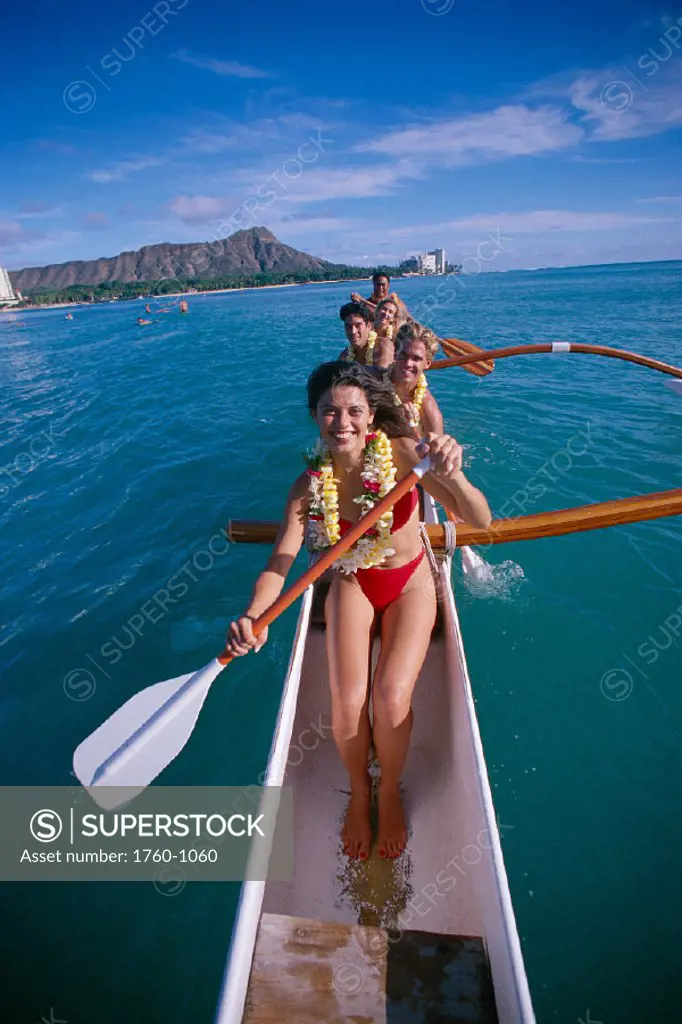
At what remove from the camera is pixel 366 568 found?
294 cm

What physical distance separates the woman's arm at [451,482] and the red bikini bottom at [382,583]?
0.52m

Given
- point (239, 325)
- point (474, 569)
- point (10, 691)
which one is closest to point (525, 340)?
point (474, 569)

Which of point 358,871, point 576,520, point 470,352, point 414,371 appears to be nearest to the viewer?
point 358,871

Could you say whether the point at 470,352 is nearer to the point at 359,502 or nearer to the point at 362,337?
the point at 362,337

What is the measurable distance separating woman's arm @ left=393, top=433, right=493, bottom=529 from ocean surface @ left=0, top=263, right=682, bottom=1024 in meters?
2.15

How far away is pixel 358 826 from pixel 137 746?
125 centimetres

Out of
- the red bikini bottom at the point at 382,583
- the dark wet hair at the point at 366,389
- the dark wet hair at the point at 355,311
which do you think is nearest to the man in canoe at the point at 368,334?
the dark wet hair at the point at 355,311

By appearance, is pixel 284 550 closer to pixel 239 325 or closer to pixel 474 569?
pixel 474 569

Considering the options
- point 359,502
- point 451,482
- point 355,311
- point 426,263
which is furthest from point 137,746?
point 426,263

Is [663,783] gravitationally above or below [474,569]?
below

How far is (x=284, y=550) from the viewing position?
9.26ft

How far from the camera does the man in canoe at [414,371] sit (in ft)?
17.4

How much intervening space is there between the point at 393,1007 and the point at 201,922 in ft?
5.62

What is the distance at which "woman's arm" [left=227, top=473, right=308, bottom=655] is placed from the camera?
7.86ft
